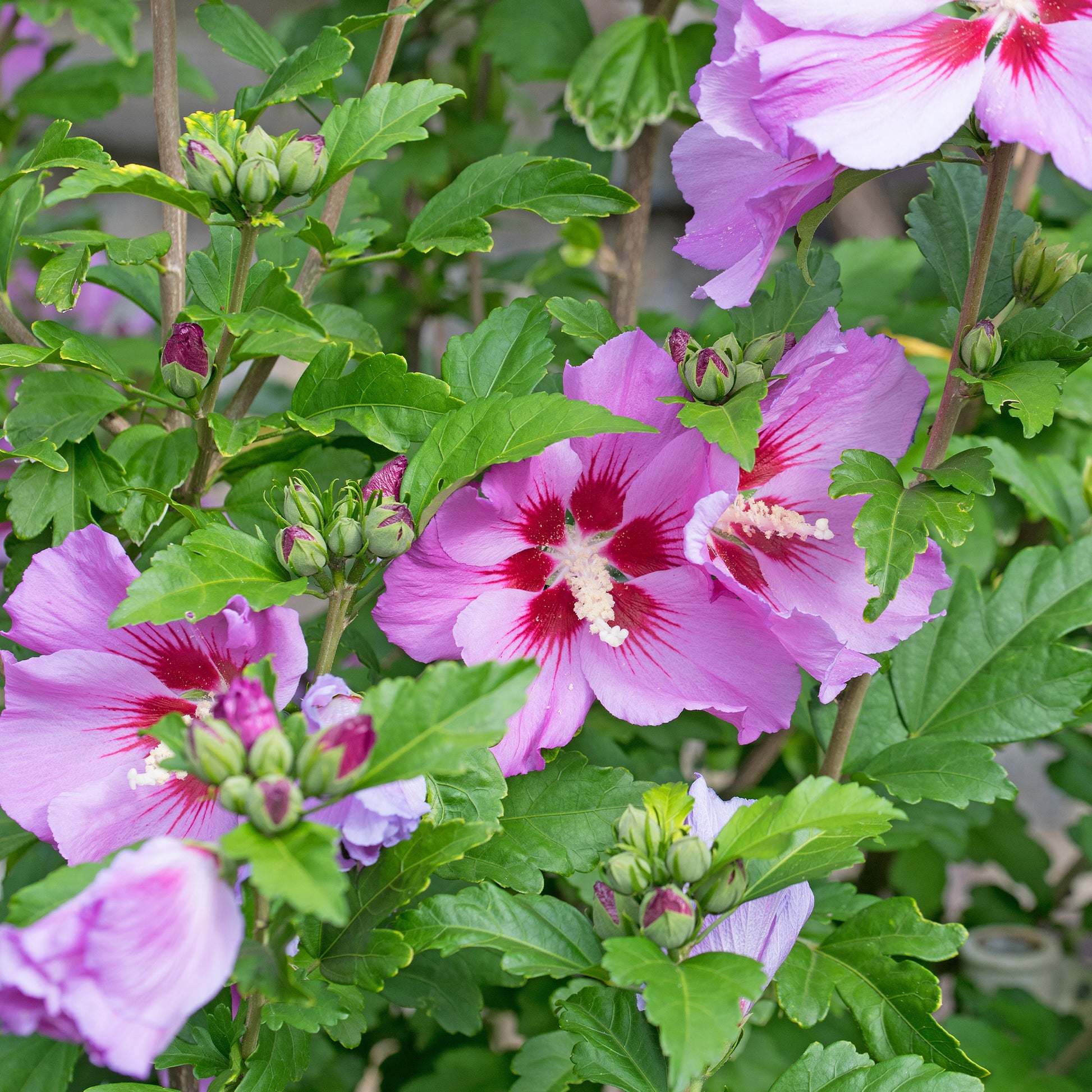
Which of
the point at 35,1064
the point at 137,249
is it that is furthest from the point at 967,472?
the point at 35,1064

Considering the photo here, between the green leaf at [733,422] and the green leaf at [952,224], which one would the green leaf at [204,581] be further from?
the green leaf at [952,224]

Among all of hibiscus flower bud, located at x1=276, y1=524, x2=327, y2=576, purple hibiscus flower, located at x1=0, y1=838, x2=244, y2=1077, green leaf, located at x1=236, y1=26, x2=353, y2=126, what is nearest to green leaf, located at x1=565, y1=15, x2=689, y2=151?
green leaf, located at x1=236, y1=26, x2=353, y2=126

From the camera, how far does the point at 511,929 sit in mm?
554

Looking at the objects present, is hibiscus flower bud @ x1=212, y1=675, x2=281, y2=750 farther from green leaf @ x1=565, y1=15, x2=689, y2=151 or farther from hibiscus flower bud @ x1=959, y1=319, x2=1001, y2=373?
green leaf @ x1=565, y1=15, x2=689, y2=151

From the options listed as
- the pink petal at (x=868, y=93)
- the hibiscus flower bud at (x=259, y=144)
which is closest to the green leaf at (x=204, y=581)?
the hibiscus flower bud at (x=259, y=144)

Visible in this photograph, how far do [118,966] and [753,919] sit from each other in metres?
0.36

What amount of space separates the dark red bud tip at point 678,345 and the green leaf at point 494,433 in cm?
7

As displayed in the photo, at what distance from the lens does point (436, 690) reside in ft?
1.46

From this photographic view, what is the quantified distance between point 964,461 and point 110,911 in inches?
18.9

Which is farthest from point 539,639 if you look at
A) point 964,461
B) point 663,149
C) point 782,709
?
point 663,149

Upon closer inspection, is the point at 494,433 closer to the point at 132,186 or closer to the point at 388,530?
the point at 388,530

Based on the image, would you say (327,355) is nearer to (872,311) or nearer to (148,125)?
(872,311)

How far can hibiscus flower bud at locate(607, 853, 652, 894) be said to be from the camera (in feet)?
1.73

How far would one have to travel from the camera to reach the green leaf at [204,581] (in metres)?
0.53
